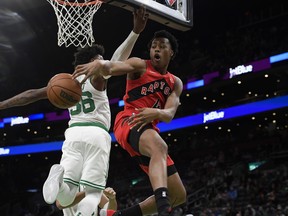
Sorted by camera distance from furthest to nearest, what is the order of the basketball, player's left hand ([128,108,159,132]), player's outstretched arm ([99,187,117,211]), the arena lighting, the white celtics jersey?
1. the arena lighting
2. player's outstretched arm ([99,187,117,211])
3. the white celtics jersey
4. the basketball
5. player's left hand ([128,108,159,132])

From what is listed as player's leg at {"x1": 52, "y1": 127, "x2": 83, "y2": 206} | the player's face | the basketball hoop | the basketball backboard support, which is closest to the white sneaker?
player's leg at {"x1": 52, "y1": 127, "x2": 83, "y2": 206}

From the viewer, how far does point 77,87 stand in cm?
450

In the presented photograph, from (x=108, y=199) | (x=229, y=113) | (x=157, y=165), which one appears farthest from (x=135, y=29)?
(x=229, y=113)

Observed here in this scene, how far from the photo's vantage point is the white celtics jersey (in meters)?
5.18

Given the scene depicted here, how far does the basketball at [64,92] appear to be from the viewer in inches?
175

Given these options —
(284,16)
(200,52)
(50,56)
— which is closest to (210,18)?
(200,52)

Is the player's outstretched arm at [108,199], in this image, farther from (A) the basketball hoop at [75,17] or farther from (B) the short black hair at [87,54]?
(A) the basketball hoop at [75,17]

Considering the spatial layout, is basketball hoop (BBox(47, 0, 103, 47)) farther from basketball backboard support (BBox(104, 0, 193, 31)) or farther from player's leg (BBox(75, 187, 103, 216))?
player's leg (BBox(75, 187, 103, 216))

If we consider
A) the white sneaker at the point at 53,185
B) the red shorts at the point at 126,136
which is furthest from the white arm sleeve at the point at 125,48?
the white sneaker at the point at 53,185

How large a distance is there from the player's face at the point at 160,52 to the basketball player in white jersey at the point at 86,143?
23cm

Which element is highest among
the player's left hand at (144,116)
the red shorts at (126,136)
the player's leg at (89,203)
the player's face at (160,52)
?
the player's face at (160,52)

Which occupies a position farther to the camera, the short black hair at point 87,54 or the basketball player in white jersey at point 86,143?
the short black hair at point 87,54

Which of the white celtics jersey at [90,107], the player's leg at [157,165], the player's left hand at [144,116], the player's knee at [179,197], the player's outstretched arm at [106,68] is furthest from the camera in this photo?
the white celtics jersey at [90,107]

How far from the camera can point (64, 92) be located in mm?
4453
